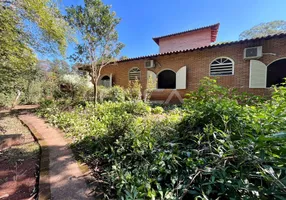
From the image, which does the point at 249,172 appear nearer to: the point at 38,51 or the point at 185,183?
the point at 185,183

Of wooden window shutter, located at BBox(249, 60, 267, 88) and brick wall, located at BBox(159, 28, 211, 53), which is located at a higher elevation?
brick wall, located at BBox(159, 28, 211, 53)

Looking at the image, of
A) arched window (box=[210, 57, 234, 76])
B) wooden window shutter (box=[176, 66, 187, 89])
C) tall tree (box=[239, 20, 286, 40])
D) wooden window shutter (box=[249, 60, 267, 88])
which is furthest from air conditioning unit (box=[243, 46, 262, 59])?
tall tree (box=[239, 20, 286, 40])

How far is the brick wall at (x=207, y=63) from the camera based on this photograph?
6520mm

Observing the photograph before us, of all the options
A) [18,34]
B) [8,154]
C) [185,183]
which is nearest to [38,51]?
[18,34]

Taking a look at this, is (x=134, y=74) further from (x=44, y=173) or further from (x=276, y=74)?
(x=44, y=173)

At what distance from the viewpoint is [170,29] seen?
1330 cm

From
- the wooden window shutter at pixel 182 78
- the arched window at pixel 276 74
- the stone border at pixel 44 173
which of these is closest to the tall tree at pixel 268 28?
the arched window at pixel 276 74

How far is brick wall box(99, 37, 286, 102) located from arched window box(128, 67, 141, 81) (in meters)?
0.25

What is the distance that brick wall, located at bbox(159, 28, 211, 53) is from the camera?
12219mm

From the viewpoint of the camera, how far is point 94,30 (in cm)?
677

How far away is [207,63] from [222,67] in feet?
2.48

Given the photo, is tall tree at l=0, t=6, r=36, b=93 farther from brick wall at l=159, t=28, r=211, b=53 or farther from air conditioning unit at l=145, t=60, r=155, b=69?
brick wall at l=159, t=28, r=211, b=53

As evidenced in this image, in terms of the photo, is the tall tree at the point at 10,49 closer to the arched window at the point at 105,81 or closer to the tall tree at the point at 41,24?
the tall tree at the point at 41,24

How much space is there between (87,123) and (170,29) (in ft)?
38.7
